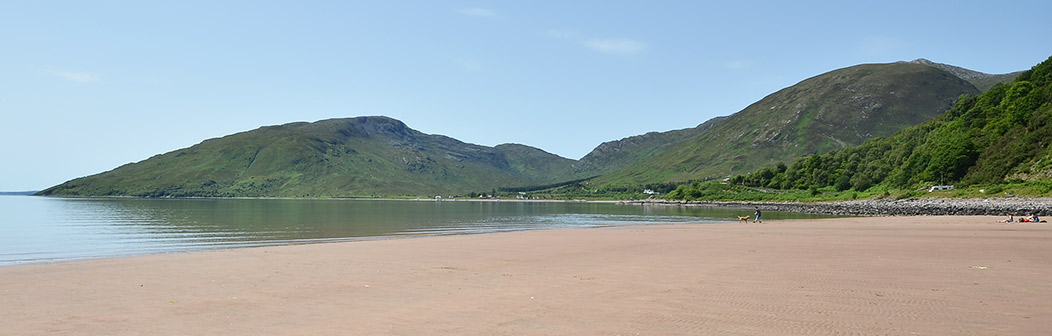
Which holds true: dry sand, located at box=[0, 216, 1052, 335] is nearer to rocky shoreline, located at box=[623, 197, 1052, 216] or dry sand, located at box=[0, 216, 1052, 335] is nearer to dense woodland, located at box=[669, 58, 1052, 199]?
rocky shoreline, located at box=[623, 197, 1052, 216]

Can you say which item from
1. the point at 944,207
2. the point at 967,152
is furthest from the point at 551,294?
the point at 967,152

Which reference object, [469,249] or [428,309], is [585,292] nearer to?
[428,309]

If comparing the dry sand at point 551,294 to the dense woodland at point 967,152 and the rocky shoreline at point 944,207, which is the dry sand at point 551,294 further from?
the dense woodland at point 967,152

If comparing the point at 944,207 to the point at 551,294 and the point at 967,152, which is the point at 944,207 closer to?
the point at 967,152

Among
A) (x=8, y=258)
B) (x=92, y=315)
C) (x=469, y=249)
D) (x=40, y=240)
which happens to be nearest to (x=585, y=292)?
(x=92, y=315)

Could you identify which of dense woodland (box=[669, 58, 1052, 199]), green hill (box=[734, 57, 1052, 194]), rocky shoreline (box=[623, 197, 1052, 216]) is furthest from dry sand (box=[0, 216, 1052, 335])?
dense woodland (box=[669, 58, 1052, 199])

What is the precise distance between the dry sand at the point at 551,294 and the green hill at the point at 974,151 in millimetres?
64857

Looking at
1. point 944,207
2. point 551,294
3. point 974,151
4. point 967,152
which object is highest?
point 974,151

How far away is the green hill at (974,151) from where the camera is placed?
82500 mm

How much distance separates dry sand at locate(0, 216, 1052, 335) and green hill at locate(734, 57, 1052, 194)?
6486cm

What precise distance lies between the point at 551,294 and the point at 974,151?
11075 cm

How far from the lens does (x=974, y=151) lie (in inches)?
3856

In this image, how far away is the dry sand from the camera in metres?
11.0

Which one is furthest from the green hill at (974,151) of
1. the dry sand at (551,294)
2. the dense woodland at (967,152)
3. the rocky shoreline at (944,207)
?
the dry sand at (551,294)
